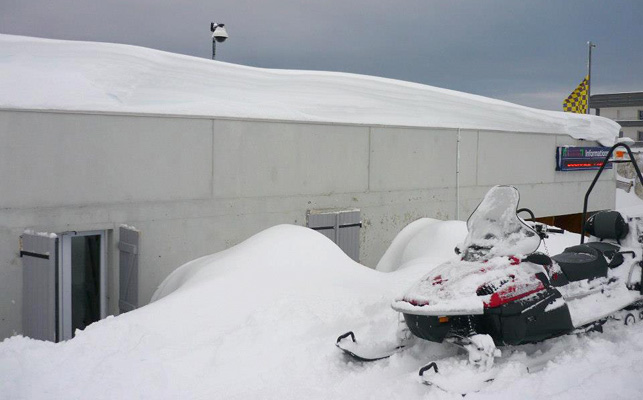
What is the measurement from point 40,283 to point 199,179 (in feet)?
8.34

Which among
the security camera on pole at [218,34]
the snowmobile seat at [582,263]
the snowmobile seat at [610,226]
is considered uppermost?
the security camera on pole at [218,34]

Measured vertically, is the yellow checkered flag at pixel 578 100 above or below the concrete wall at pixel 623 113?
below

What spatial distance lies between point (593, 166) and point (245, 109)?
1099cm

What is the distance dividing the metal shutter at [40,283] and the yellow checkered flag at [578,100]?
2148 cm

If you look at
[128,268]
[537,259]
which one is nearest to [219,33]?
[128,268]

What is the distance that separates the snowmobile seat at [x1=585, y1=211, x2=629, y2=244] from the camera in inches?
263

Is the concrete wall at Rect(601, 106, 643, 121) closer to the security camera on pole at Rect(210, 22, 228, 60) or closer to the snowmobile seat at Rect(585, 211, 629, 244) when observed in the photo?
the security camera on pole at Rect(210, 22, 228, 60)

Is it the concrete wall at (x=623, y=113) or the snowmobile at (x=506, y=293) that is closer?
the snowmobile at (x=506, y=293)

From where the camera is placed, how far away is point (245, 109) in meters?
9.48

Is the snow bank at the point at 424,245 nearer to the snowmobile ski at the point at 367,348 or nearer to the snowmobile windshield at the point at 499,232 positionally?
the snowmobile windshield at the point at 499,232

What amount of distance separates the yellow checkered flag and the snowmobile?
19013 millimetres

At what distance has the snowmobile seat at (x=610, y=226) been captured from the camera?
22.0 ft

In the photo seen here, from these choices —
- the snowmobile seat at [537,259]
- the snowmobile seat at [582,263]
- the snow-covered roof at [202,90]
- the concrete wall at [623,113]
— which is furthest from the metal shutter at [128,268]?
the concrete wall at [623,113]

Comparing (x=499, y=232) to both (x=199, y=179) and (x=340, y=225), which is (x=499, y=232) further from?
(x=340, y=225)
